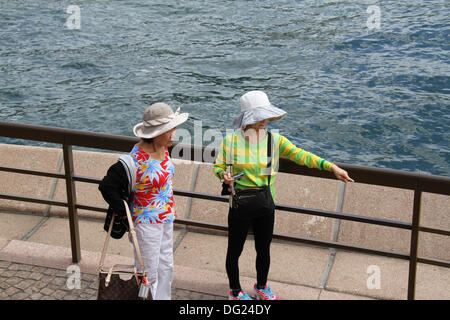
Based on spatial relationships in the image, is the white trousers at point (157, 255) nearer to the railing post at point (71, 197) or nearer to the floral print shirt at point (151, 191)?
the floral print shirt at point (151, 191)

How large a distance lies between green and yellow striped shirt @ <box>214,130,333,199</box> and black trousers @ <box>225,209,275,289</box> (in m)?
0.26

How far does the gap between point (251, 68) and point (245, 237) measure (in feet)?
53.8

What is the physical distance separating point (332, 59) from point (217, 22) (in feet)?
19.0

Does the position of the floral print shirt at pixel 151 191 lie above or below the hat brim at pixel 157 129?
below

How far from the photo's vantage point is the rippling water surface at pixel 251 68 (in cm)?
1639

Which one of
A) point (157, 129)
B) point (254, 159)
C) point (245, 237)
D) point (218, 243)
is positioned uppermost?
point (157, 129)

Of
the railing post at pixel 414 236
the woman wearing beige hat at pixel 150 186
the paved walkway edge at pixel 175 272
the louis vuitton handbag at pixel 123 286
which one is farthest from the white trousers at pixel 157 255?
the railing post at pixel 414 236

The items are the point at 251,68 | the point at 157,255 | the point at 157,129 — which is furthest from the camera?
the point at 251,68

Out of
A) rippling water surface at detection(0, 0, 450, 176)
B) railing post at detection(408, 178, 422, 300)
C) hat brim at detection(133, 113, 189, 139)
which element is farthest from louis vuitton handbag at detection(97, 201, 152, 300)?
rippling water surface at detection(0, 0, 450, 176)

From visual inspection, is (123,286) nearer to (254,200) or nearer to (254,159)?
(254,200)

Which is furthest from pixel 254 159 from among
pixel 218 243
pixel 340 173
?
pixel 218 243

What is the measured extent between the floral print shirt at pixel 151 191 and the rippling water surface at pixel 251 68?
436 inches

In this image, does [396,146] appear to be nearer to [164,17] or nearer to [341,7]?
[341,7]

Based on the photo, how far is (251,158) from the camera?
15.0ft
